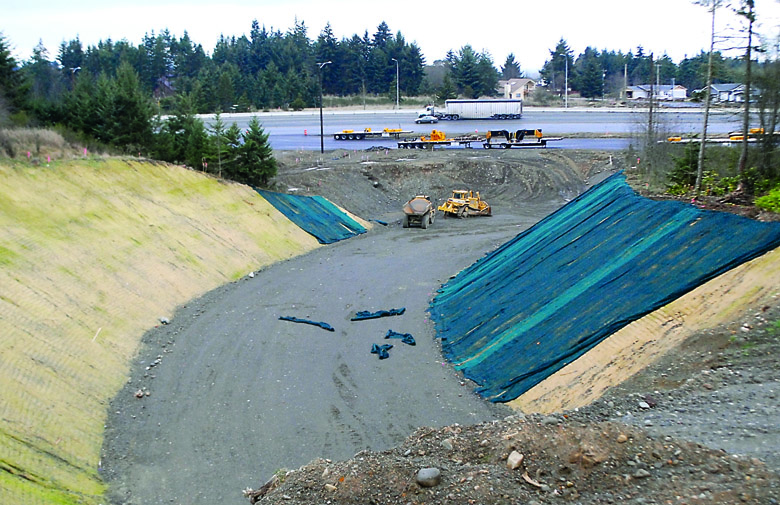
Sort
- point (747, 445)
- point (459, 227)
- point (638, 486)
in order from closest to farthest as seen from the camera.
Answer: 1. point (638, 486)
2. point (747, 445)
3. point (459, 227)

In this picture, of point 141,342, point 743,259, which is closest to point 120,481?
point 141,342

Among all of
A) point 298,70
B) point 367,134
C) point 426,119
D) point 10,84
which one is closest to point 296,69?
Answer: point 298,70

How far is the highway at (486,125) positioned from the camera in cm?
6094

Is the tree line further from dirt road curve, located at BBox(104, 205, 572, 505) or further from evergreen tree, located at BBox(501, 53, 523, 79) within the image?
dirt road curve, located at BBox(104, 205, 572, 505)

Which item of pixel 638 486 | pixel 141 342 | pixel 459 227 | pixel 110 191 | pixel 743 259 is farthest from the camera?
pixel 459 227

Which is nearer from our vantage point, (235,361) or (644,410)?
(644,410)

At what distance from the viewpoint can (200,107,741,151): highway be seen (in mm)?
60938

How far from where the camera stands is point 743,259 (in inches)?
599

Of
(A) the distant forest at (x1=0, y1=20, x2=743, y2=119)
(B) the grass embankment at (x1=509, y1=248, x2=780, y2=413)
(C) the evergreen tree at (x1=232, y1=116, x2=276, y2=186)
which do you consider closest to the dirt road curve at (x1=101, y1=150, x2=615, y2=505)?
(B) the grass embankment at (x1=509, y1=248, x2=780, y2=413)

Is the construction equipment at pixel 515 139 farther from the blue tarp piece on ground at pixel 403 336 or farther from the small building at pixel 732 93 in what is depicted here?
the blue tarp piece on ground at pixel 403 336

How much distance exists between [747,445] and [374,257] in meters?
23.5

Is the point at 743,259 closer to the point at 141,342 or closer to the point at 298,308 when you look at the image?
the point at 298,308

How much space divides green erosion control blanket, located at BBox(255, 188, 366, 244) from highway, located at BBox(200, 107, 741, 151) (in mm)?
20337

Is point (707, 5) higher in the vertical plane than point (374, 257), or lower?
higher
